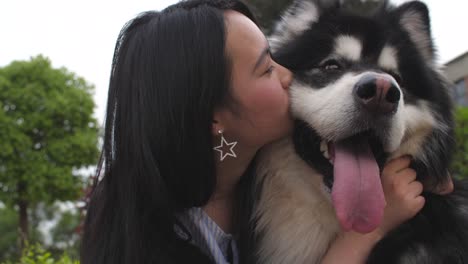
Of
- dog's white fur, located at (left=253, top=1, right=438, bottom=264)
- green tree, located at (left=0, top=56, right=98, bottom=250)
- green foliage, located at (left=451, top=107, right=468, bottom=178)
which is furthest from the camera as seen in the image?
green tree, located at (left=0, top=56, right=98, bottom=250)

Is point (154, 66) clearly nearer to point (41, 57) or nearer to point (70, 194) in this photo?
point (70, 194)

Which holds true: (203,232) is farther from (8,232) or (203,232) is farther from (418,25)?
(8,232)

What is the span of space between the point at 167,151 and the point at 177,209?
34 cm

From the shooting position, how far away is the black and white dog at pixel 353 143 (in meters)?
2.11

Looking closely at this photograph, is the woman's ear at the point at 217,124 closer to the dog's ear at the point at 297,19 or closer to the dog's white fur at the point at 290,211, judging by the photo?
the dog's white fur at the point at 290,211

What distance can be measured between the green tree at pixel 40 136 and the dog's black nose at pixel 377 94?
16.5 metres

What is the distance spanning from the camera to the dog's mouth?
2025 millimetres

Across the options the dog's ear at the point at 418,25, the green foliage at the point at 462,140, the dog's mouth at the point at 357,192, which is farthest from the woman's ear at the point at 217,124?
the green foliage at the point at 462,140

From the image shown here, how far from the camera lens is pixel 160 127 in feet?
6.75

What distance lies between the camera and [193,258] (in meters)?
2.29

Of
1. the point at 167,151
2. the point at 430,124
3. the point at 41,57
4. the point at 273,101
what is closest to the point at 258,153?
the point at 273,101

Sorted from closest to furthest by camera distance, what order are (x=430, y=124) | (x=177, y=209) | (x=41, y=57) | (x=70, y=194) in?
(x=177, y=209), (x=430, y=124), (x=70, y=194), (x=41, y=57)

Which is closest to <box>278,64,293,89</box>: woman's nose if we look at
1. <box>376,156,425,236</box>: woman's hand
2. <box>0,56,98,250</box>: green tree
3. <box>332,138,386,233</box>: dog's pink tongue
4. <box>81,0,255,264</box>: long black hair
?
<box>81,0,255,264</box>: long black hair

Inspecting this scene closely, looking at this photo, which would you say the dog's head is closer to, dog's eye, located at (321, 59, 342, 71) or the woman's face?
dog's eye, located at (321, 59, 342, 71)
